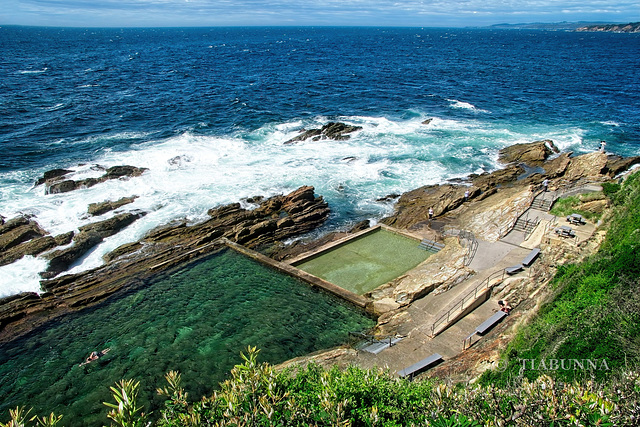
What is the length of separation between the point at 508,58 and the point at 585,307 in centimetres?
12264

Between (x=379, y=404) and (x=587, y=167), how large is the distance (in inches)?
1373

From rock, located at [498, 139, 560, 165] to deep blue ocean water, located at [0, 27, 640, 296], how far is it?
1987 millimetres

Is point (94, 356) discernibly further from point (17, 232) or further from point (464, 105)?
point (464, 105)

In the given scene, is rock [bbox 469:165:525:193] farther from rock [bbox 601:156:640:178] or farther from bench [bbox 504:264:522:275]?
bench [bbox 504:264:522:275]

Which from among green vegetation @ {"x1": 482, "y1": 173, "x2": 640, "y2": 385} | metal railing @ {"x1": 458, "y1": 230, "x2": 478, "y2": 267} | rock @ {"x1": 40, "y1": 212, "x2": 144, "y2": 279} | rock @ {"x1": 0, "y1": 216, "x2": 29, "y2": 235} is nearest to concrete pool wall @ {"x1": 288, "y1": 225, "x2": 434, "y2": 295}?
metal railing @ {"x1": 458, "y1": 230, "x2": 478, "y2": 267}

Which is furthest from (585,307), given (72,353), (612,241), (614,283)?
(72,353)

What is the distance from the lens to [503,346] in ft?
51.5

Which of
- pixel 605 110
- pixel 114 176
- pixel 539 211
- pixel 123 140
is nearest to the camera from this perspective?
pixel 539 211

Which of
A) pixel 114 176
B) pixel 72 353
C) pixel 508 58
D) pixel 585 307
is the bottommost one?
pixel 72 353

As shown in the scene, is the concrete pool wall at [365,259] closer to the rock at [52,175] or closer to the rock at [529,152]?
the rock at [529,152]

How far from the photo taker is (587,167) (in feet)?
115

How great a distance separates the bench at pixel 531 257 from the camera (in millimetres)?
21994

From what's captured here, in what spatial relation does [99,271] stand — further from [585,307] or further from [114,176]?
[585,307]

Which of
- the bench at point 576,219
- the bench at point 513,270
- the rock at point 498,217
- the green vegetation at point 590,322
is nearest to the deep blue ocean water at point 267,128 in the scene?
the rock at point 498,217
